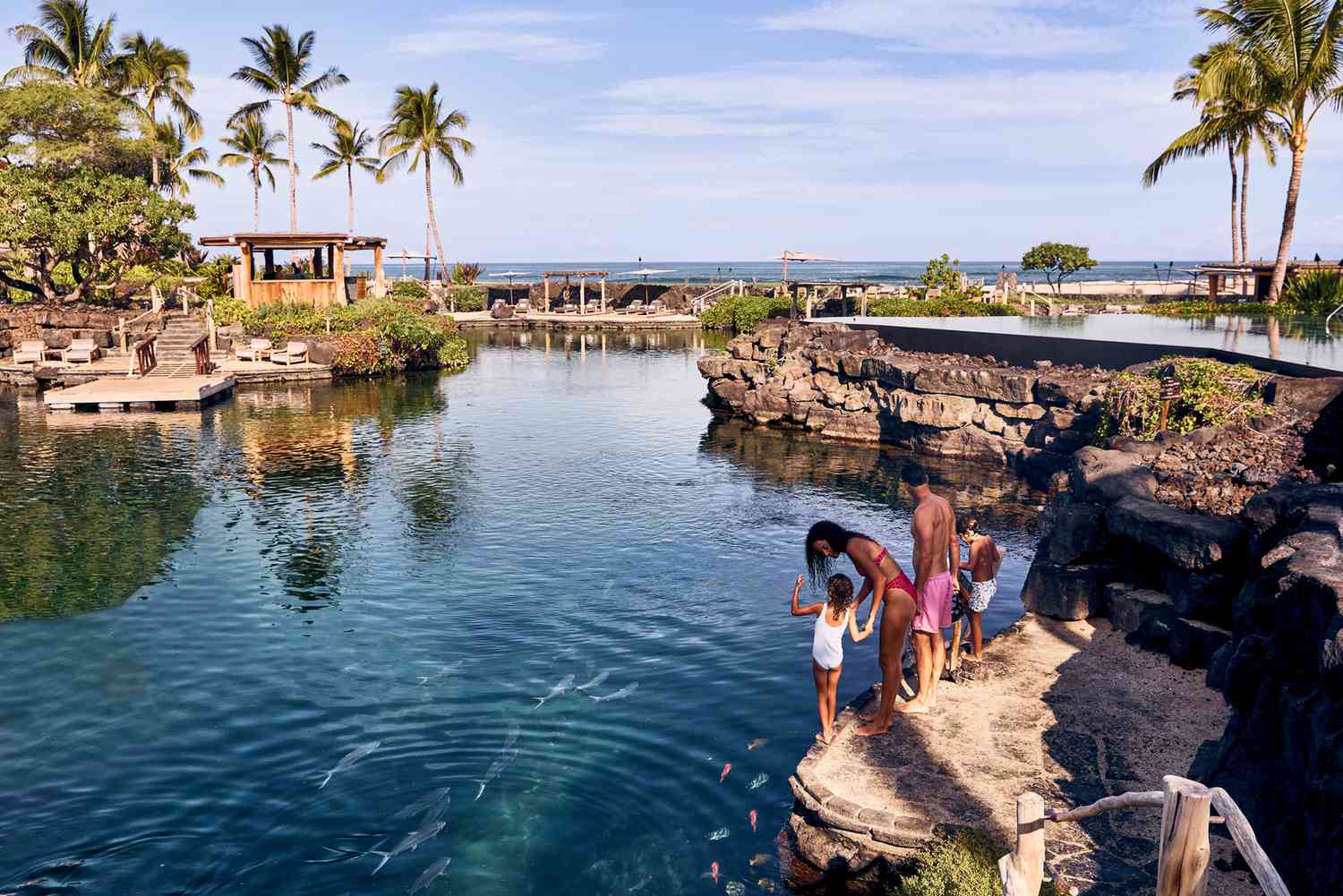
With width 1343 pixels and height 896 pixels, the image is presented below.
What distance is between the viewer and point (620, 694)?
39.0ft

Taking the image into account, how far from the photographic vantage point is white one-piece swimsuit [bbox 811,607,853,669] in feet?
30.4

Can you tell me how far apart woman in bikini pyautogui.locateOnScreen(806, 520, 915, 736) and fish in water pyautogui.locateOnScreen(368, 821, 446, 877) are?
12.9 ft

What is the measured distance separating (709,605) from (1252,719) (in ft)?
28.3

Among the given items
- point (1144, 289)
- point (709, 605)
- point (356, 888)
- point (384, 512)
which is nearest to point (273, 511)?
point (384, 512)

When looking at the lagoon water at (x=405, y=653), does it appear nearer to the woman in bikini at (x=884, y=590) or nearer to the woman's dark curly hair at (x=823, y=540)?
the woman in bikini at (x=884, y=590)

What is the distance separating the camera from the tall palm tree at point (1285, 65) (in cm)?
2978

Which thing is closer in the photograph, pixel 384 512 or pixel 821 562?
pixel 821 562

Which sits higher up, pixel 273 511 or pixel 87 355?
pixel 87 355

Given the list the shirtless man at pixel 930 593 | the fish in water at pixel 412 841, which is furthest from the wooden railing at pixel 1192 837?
the fish in water at pixel 412 841

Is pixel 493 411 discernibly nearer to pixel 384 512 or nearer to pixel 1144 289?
pixel 384 512

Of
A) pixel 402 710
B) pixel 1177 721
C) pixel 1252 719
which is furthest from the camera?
pixel 402 710

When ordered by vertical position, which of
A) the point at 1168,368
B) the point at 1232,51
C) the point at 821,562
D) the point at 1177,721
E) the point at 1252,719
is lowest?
the point at 1177,721

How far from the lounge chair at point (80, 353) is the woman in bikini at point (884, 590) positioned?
3729 cm

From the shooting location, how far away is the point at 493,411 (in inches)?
1319
